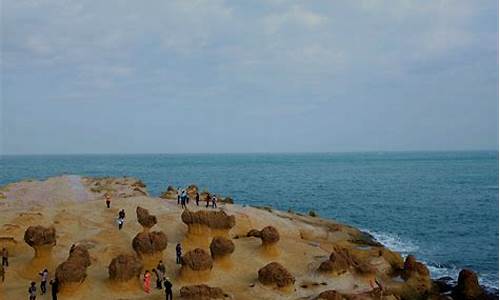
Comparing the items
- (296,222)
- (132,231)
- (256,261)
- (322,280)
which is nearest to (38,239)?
(132,231)

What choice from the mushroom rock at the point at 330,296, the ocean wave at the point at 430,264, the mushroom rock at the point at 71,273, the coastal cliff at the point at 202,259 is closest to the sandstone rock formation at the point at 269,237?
the coastal cliff at the point at 202,259

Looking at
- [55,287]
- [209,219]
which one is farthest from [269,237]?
[55,287]

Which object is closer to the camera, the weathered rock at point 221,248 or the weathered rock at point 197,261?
the weathered rock at point 197,261

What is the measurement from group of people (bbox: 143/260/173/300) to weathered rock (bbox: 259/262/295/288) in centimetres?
526

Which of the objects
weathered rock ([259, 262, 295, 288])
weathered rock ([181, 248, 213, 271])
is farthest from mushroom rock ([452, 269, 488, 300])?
weathered rock ([181, 248, 213, 271])

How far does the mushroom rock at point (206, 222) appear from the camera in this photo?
109 ft

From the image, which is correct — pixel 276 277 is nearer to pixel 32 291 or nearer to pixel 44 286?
pixel 44 286

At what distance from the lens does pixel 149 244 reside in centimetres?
2992

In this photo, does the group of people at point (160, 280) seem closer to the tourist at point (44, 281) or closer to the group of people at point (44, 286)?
the group of people at point (44, 286)

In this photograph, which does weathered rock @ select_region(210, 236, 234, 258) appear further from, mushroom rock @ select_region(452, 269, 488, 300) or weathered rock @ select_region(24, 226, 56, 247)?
mushroom rock @ select_region(452, 269, 488, 300)

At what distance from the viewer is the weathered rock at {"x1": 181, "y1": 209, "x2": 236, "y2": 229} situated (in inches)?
1305

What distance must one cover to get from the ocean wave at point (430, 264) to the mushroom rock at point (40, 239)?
88.2ft

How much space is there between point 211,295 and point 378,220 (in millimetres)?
43423

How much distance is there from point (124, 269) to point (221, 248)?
593 centimetres
